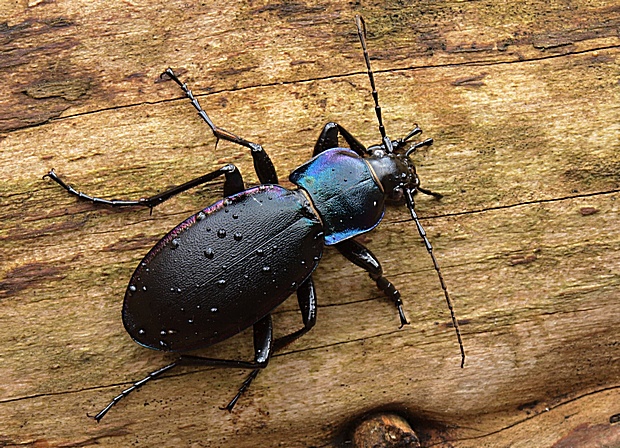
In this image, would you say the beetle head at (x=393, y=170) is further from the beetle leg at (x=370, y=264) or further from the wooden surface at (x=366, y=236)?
the beetle leg at (x=370, y=264)

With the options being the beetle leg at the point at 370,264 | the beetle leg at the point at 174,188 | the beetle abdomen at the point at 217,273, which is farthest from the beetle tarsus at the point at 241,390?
the beetle leg at the point at 174,188

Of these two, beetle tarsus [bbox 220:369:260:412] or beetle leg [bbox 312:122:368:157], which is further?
beetle leg [bbox 312:122:368:157]

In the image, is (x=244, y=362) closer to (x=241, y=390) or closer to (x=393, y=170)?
(x=241, y=390)

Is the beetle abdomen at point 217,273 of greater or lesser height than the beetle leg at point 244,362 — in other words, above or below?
above

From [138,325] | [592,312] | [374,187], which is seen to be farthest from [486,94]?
[138,325]

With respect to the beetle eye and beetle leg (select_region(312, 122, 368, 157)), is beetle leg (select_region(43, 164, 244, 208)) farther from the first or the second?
the beetle eye

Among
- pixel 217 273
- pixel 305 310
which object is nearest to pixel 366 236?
pixel 305 310

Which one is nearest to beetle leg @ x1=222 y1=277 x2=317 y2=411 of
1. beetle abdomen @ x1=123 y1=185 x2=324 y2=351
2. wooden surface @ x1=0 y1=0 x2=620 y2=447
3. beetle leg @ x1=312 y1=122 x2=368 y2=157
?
wooden surface @ x1=0 y1=0 x2=620 y2=447
